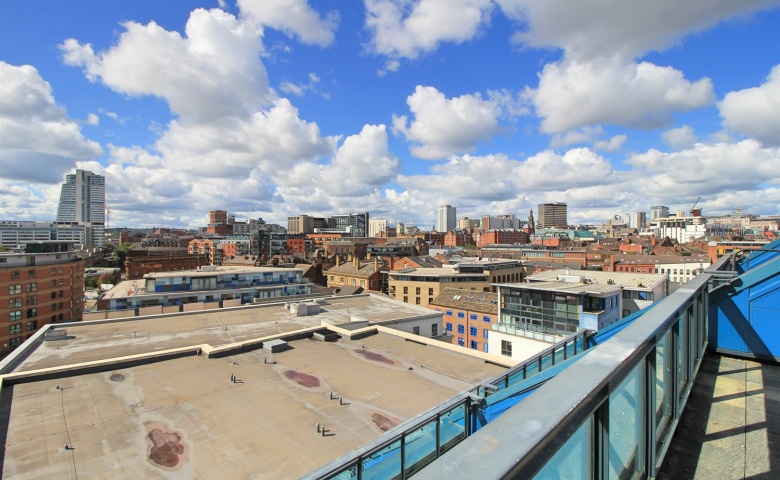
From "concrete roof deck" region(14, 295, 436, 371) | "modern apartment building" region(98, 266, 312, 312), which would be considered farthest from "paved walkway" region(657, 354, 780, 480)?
"modern apartment building" region(98, 266, 312, 312)

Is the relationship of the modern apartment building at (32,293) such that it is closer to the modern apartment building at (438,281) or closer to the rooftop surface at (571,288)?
the modern apartment building at (438,281)

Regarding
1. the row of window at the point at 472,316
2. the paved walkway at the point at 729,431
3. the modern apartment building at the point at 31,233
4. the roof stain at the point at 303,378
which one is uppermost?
the modern apartment building at the point at 31,233

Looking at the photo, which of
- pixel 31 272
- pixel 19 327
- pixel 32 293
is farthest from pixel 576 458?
pixel 32 293

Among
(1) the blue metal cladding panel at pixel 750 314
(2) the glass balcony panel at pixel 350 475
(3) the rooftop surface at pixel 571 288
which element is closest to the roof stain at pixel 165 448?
(2) the glass balcony panel at pixel 350 475

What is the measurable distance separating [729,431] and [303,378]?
1280 centimetres

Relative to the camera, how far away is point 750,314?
208 inches

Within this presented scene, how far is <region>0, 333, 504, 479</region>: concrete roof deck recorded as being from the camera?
9028 mm

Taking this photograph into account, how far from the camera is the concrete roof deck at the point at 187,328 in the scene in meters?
18.3

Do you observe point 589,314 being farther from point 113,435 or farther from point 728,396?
point 113,435

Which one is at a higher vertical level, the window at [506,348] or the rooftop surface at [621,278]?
the rooftop surface at [621,278]

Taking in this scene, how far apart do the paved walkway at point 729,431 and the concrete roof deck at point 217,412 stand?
7737 millimetres

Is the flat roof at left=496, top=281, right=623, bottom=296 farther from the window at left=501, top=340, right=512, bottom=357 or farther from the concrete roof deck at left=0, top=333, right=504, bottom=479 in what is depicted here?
the concrete roof deck at left=0, top=333, right=504, bottom=479

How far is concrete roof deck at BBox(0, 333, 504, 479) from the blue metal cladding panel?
Answer: 802 centimetres

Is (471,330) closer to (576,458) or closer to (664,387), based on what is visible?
(664,387)
